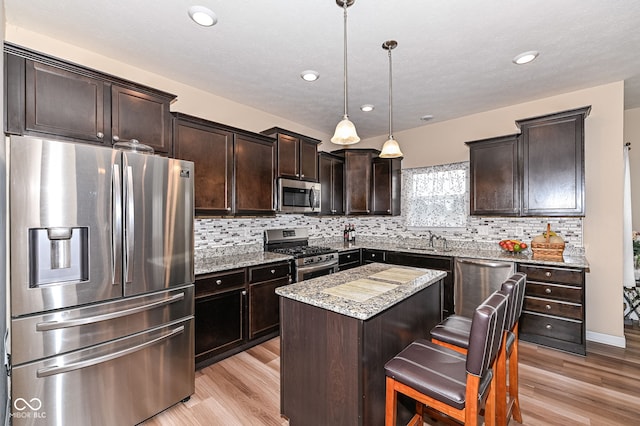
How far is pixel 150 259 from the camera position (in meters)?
1.93

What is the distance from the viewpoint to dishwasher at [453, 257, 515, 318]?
3214mm

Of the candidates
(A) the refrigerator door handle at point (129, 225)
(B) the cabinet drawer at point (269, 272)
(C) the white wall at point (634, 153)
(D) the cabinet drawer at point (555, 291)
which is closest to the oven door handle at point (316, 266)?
(B) the cabinet drawer at point (269, 272)

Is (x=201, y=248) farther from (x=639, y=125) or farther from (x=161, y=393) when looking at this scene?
(x=639, y=125)

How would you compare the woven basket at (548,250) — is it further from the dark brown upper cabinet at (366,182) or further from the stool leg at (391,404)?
the stool leg at (391,404)

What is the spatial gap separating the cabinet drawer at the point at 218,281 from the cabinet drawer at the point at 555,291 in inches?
124

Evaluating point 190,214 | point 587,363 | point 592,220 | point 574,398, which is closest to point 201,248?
point 190,214

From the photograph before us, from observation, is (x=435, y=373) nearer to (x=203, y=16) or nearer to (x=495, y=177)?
(x=203, y=16)

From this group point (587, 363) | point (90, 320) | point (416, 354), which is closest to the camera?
point (416, 354)

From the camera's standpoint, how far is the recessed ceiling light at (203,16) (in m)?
1.91

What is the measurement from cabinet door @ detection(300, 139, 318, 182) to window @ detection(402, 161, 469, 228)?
1.68 metres

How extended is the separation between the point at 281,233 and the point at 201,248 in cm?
120

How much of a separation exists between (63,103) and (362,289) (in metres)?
2.42

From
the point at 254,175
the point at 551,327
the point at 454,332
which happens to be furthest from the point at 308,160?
the point at 551,327

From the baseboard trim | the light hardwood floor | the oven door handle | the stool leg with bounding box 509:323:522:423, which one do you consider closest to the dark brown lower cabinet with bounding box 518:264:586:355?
the light hardwood floor
